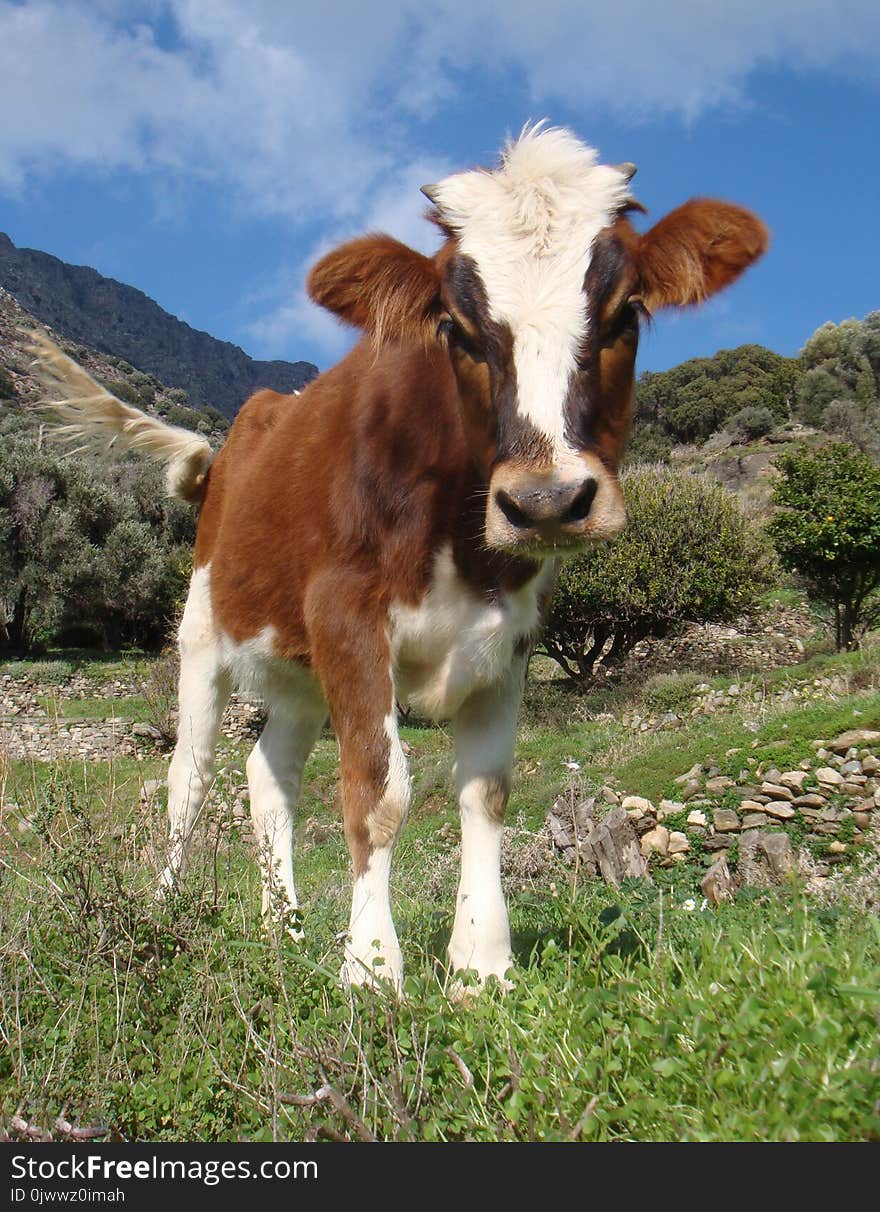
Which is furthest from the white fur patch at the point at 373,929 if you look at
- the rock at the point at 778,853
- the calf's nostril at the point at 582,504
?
the rock at the point at 778,853

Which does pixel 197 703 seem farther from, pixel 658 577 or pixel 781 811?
pixel 658 577

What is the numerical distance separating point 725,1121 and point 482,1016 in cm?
100

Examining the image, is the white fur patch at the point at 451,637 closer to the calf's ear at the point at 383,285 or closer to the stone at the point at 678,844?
the calf's ear at the point at 383,285

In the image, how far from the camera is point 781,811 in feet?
28.0

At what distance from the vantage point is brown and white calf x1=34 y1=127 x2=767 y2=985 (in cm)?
286

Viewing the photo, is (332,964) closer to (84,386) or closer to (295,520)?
(295,520)

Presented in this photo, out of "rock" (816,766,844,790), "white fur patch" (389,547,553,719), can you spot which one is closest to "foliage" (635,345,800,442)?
"rock" (816,766,844,790)

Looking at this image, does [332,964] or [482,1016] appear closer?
[482,1016]

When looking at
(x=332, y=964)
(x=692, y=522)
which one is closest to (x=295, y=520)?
(x=332, y=964)

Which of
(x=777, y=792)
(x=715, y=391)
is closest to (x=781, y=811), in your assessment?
(x=777, y=792)

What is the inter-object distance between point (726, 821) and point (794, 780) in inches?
34.1

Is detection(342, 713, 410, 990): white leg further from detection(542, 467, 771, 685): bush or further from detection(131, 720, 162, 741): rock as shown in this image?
detection(542, 467, 771, 685): bush

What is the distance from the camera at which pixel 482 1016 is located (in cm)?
268

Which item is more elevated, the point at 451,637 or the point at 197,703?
the point at 451,637
